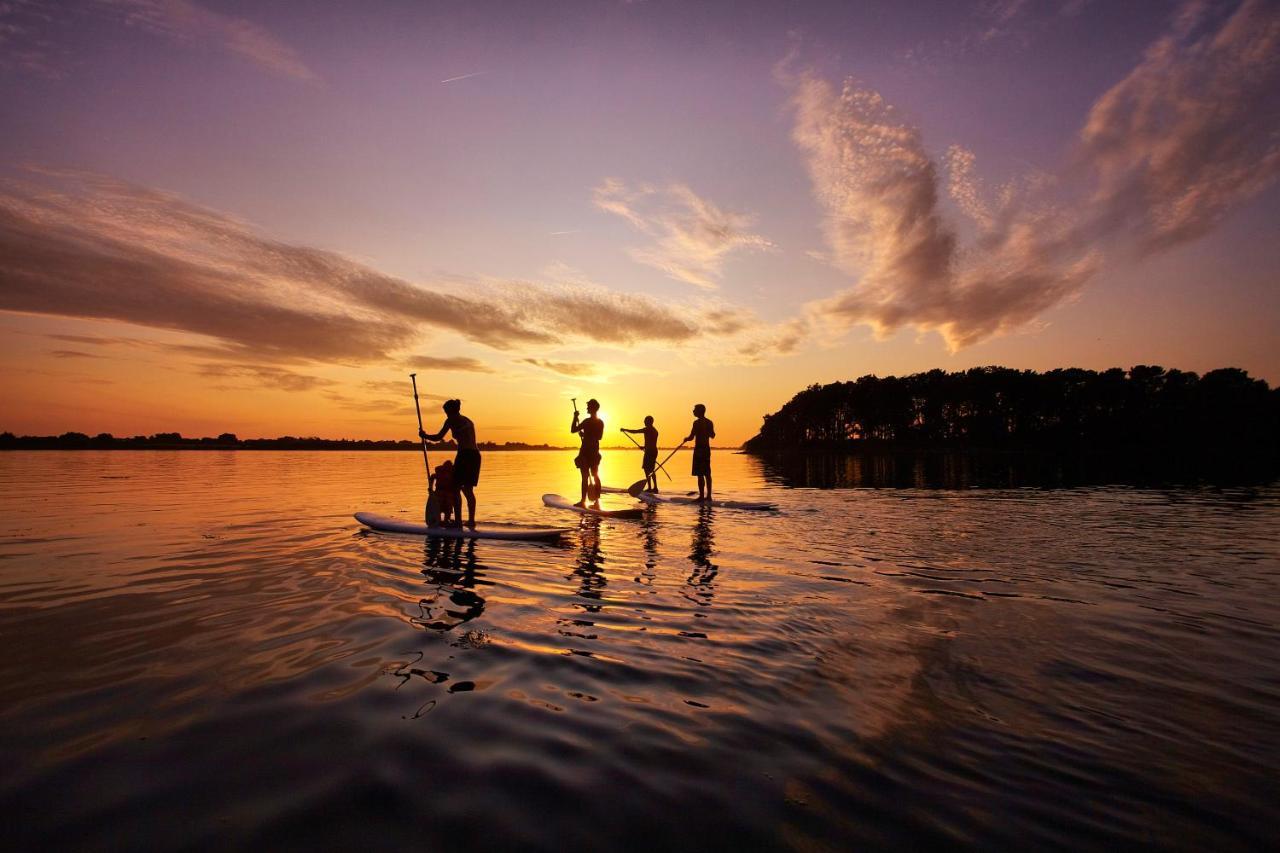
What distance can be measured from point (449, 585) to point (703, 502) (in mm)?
13036

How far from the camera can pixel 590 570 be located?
31.4 ft

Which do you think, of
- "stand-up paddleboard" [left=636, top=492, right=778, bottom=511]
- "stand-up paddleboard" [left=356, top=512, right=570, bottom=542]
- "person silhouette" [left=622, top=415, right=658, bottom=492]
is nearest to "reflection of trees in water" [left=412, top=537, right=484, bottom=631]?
"stand-up paddleboard" [left=356, top=512, right=570, bottom=542]

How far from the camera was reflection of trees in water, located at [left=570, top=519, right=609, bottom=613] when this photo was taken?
788 centimetres

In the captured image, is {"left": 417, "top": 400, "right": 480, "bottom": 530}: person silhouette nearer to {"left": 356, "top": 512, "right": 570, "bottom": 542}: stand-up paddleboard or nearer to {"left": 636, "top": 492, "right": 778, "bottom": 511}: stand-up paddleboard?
{"left": 356, "top": 512, "right": 570, "bottom": 542}: stand-up paddleboard

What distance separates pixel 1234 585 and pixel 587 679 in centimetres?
992

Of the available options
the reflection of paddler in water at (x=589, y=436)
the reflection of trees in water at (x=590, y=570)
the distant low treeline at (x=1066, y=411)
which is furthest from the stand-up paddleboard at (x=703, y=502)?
the distant low treeline at (x=1066, y=411)

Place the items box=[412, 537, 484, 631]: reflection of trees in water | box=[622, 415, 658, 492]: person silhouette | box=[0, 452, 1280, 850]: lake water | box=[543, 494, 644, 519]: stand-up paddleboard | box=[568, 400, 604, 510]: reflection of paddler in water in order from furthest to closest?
box=[622, 415, 658, 492]: person silhouette, box=[568, 400, 604, 510]: reflection of paddler in water, box=[543, 494, 644, 519]: stand-up paddleboard, box=[412, 537, 484, 631]: reflection of trees in water, box=[0, 452, 1280, 850]: lake water

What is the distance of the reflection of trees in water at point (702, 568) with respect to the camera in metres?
7.79

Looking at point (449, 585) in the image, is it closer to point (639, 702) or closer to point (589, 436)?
point (639, 702)

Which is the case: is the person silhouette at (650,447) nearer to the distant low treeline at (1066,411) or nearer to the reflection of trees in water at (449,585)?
the reflection of trees in water at (449,585)

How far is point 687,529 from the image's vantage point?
1439 cm

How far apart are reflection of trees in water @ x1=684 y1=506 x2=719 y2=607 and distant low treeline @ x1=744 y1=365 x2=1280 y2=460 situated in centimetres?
11607

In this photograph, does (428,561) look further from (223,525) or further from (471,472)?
(223,525)

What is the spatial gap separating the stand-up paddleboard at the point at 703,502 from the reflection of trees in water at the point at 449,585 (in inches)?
382
